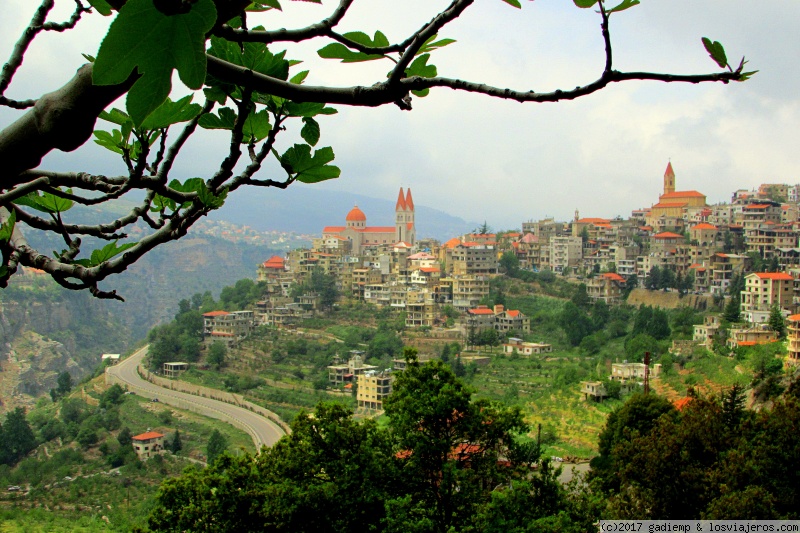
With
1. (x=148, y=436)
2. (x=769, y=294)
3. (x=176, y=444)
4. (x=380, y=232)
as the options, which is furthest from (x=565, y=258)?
(x=148, y=436)

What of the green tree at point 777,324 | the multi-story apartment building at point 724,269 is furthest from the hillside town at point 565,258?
the green tree at point 777,324

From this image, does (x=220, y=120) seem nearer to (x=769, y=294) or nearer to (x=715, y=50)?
(x=715, y=50)

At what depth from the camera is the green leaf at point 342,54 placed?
2.17 feet

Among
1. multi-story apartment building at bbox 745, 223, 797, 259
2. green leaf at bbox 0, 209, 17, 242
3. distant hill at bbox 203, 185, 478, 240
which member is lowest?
green leaf at bbox 0, 209, 17, 242

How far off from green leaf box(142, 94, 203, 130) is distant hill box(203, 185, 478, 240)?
323 feet

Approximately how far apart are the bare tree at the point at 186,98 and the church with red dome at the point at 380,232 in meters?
30.5

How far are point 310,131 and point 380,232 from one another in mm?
31612

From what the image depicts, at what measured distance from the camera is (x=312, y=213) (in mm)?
115500

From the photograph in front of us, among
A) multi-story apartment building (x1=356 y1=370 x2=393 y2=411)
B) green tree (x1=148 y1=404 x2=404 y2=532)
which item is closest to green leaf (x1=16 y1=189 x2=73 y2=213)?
green tree (x1=148 y1=404 x2=404 y2=532)

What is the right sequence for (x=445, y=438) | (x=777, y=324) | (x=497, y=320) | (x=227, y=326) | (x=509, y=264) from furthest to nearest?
(x=509, y=264)
(x=227, y=326)
(x=497, y=320)
(x=777, y=324)
(x=445, y=438)

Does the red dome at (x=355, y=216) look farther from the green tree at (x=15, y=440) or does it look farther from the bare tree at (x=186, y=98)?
the bare tree at (x=186, y=98)

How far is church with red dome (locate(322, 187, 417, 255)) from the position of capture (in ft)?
104

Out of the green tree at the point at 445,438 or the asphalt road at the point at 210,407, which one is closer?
the green tree at the point at 445,438

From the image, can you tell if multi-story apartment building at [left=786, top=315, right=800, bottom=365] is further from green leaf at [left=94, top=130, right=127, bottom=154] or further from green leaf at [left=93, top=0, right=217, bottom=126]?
green leaf at [left=93, top=0, right=217, bottom=126]
